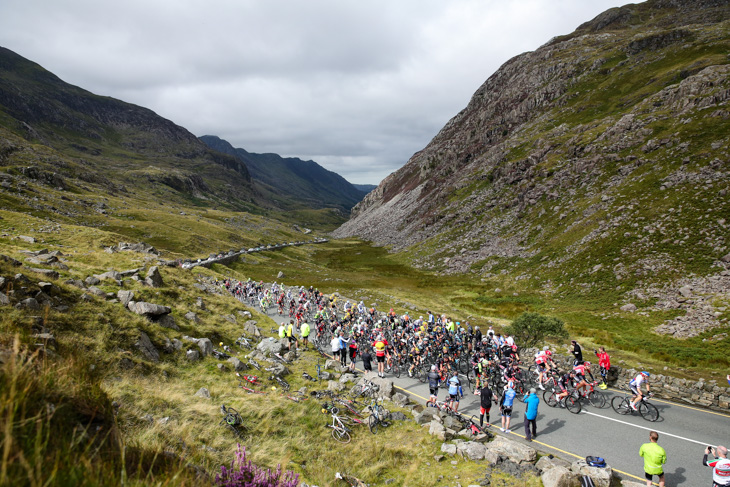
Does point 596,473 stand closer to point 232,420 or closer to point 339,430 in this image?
point 339,430

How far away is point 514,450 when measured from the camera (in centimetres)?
1269

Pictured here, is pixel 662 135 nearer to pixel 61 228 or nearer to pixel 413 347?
pixel 413 347

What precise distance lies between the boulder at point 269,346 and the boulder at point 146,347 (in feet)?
22.8

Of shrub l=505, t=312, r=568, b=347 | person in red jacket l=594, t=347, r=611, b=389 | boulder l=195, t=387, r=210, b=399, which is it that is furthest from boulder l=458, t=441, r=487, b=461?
shrub l=505, t=312, r=568, b=347

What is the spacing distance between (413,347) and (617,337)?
24364 millimetres

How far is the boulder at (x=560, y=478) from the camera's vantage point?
10445 mm

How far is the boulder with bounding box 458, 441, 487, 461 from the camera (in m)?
12.7

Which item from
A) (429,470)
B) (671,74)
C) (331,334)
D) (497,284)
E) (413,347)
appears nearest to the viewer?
(429,470)

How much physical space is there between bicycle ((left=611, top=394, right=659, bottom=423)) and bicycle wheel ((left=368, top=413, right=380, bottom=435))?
42.6 feet

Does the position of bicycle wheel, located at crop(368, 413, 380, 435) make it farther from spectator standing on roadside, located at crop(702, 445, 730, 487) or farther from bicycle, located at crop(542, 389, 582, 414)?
spectator standing on roadside, located at crop(702, 445, 730, 487)

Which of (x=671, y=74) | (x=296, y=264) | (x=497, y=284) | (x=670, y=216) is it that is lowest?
(x=296, y=264)

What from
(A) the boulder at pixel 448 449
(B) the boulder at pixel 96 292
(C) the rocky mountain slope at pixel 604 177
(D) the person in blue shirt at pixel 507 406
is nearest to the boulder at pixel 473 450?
(A) the boulder at pixel 448 449

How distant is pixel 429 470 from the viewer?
39.7 feet

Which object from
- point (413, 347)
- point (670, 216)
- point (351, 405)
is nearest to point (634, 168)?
point (670, 216)
